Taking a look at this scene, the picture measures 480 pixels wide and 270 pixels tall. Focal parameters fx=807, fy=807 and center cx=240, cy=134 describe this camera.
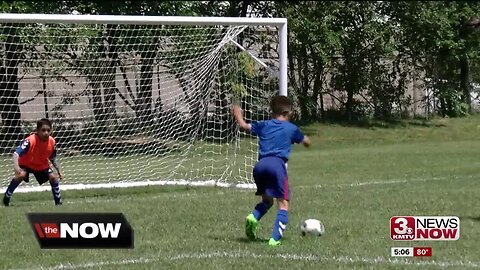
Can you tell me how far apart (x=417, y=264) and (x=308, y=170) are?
9.73m

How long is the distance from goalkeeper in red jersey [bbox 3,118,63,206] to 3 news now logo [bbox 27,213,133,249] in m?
2.73

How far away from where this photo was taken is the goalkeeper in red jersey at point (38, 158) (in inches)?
435

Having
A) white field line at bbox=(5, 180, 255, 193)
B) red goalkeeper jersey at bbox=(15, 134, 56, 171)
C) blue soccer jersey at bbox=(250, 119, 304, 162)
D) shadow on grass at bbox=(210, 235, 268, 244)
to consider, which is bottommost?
white field line at bbox=(5, 180, 255, 193)

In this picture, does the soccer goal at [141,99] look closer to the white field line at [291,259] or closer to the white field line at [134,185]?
the white field line at [134,185]

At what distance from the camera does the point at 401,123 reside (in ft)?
90.5

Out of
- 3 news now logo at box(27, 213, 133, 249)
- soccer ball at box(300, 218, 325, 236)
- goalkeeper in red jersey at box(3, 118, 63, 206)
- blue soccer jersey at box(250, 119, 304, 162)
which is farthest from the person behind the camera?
goalkeeper in red jersey at box(3, 118, 63, 206)

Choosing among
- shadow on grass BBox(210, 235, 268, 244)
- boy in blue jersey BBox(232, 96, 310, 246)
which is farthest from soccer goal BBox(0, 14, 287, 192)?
boy in blue jersey BBox(232, 96, 310, 246)

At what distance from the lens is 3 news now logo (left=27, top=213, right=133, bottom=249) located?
758 cm

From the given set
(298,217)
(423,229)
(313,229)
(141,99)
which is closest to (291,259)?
(313,229)

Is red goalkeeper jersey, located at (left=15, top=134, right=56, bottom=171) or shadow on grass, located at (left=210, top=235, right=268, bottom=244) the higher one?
red goalkeeper jersey, located at (left=15, top=134, right=56, bottom=171)

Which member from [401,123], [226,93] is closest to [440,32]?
[401,123]

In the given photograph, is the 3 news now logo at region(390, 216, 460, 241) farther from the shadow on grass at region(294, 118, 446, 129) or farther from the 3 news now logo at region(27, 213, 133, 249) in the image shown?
the shadow on grass at region(294, 118, 446, 129)

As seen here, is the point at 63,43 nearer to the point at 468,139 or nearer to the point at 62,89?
the point at 62,89

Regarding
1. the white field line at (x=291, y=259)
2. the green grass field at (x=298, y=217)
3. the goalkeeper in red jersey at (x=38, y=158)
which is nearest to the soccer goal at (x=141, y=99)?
the green grass field at (x=298, y=217)
